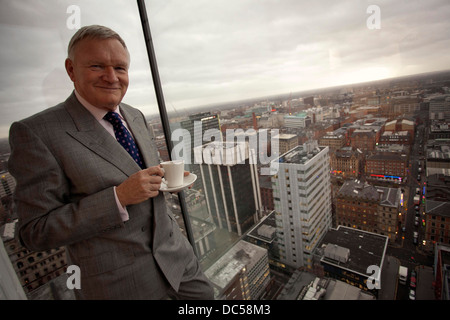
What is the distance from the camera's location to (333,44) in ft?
5.49

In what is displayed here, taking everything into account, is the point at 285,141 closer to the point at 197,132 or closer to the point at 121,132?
the point at 197,132

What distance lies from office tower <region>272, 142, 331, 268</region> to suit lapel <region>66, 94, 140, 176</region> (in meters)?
1.70

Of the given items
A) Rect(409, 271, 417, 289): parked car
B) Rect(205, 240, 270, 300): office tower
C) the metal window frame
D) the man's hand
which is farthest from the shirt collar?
Rect(205, 240, 270, 300): office tower

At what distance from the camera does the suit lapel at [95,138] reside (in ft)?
2.74

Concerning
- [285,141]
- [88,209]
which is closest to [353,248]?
[285,141]

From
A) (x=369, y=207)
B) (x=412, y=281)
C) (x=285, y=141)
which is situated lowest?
(x=412, y=281)

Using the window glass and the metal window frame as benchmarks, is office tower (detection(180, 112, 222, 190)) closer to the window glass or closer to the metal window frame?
the metal window frame

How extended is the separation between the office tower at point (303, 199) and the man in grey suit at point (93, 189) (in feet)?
5.13

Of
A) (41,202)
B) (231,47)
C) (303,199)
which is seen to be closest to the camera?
(41,202)

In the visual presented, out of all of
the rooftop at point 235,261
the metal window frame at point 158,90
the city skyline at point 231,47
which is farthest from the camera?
the rooftop at point 235,261

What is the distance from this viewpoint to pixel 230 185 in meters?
3.25

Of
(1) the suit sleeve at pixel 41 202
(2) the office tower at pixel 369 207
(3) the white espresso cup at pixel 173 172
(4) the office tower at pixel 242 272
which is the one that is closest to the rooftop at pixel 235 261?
(4) the office tower at pixel 242 272

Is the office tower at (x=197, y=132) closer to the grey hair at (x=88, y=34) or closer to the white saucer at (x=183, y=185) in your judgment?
the white saucer at (x=183, y=185)

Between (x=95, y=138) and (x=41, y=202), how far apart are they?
0.93 feet
